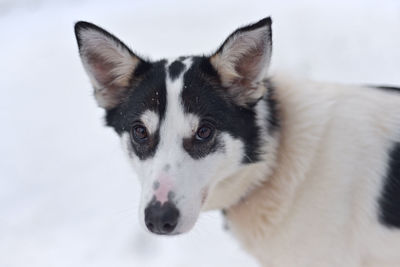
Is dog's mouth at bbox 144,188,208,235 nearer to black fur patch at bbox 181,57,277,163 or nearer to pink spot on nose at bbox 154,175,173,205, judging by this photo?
pink spot on nose at bbox 154,175,173,205

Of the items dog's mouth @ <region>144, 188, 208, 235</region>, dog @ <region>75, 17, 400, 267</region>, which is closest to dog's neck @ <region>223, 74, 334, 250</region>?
dog @ <region>75, 17, 400, 267</region>

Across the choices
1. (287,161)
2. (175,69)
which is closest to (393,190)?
(287,161)

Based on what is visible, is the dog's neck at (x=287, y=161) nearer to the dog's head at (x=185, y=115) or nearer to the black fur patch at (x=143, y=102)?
the dog's head at (x=185, y=115)

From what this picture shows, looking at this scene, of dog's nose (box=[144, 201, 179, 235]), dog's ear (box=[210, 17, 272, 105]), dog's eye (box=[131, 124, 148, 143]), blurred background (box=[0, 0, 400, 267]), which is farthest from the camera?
blurred background (box=[0, 0, 400, 267])

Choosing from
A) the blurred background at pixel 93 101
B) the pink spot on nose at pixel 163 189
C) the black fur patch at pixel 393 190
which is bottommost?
the blurred background at pixel 93 101

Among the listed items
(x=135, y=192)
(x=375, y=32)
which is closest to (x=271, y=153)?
(x=135, y=192)

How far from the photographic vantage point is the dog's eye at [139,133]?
207 cm

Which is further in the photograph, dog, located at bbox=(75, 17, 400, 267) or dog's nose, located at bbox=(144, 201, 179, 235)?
dog, located at bbox=(75, 17, 400, 267)

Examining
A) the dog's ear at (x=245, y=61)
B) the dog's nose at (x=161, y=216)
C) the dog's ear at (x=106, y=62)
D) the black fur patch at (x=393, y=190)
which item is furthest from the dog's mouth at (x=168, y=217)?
the black fur patch at (x=393, y=190)

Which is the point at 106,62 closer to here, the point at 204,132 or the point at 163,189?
the point at 204,132

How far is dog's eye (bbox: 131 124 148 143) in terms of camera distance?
2067 millimetres

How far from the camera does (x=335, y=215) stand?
2.05 m

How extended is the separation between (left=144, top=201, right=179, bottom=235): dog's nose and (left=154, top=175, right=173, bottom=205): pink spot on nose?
18mm

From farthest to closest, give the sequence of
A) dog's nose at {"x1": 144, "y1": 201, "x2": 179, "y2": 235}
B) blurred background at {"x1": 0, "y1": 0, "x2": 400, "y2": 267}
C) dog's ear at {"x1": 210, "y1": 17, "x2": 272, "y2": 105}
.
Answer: blurred background at {"x1": 0, "y1": 0, "x2": 400, "y2": 267} < dog's ear at {"x1": 210, "y1": 17, "x2": 272, "y2": 105} < dog's nose at {"x1": 144, "y1": 201, "x2": 179, "y2": 235}
